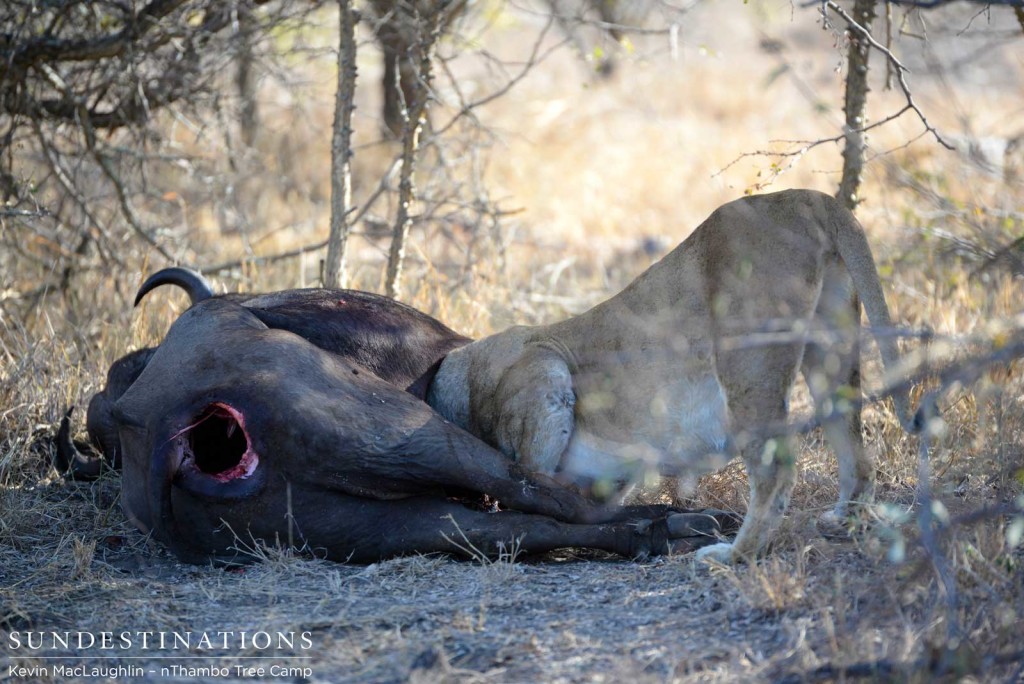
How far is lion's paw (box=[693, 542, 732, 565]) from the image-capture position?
3.44 meters

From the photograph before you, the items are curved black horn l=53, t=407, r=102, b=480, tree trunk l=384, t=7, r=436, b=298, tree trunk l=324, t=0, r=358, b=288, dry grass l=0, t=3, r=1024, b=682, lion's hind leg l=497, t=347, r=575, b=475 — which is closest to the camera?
dry grass l=0, t=3, r=1024, b=682

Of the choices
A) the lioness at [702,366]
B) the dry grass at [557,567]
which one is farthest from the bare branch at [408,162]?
the lioness at [702,366]

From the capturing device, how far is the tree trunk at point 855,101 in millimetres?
5250

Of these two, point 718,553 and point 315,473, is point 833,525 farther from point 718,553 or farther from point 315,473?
point 315,473

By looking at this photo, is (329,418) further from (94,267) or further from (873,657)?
(94,267)

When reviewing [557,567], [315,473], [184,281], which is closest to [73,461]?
[184,281]

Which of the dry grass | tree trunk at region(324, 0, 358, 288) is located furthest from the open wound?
tree trunk at region(324, 0, 358, 288)

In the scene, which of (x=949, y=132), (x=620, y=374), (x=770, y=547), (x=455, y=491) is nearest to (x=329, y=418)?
(x=455, y=491)

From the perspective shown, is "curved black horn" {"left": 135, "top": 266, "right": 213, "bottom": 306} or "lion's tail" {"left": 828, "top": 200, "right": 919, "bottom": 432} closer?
"lion's tail" {"left": 828, "top": 200, "right": 919, "bottom": 432}

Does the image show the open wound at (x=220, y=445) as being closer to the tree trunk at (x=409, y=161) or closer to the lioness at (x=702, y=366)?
the lioness at (x=702, y=366)

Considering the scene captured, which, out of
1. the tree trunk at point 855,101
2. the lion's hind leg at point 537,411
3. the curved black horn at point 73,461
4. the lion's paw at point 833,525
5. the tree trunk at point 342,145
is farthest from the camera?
the tree trunk at point 342,145

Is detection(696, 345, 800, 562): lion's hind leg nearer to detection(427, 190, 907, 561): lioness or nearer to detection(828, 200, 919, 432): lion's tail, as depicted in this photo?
detection(427, 190, 907, 561): lioness

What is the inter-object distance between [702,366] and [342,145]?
3.04 meters

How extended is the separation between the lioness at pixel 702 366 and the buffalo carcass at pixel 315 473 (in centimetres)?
26
